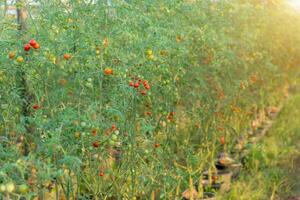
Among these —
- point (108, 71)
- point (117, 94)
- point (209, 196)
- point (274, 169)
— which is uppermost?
point (108, 71)

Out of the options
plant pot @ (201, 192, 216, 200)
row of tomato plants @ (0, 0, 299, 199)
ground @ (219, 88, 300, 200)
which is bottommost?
plant pot @ (201, 192, 216, 200)

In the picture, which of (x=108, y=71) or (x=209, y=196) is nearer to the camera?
(x=108, y=71)

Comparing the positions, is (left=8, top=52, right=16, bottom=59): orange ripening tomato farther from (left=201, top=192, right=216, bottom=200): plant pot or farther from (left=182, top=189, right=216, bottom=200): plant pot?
(left=201, top=192, right=216, bottom=200): plant pot

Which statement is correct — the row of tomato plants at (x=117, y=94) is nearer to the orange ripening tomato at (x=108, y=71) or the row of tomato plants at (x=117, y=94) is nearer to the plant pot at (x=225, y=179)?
the orange ripening tomato at (x=108, y=71)

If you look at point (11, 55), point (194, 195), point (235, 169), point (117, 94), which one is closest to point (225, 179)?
point (235, 169)

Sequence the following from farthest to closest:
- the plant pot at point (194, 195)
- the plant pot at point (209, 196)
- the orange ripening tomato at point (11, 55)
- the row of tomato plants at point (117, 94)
Answer: the plant pot at point (209, 196)
the plant pot at point (194, 195)
the row of tomato plants at point (117, 94)
the orange ripening tomato at point (11, 55)

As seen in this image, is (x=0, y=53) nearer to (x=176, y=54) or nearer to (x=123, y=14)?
(x=123, y=14)

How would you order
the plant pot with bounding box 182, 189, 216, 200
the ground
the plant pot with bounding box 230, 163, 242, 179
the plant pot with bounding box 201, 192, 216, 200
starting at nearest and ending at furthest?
the plant pot with bounding box 182, 189, 216, 200 → the plant pot with bounding box 201, 192, 216, 200 → the ground → the plant pot with bounding box 230, 163, 242, 179

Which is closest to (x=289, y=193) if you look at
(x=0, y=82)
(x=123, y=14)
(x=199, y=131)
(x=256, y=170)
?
(x=256, y=170)

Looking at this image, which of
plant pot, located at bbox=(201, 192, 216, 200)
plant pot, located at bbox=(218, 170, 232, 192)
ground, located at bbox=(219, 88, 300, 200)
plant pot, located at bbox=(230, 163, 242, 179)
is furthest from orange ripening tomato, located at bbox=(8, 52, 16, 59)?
plant pot, located at bbox=(230, 163, 242, 179)

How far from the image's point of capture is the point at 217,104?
17.4 ft

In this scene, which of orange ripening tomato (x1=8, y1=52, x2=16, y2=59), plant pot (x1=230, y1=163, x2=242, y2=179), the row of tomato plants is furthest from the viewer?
plant pot (x1=230, y1=163, x2=242, y2=179)

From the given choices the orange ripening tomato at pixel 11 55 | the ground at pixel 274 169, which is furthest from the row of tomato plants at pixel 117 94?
the ground at pixel 274 169

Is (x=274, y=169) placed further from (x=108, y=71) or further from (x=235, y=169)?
(x=108, y=71)
